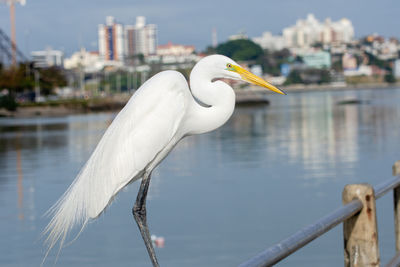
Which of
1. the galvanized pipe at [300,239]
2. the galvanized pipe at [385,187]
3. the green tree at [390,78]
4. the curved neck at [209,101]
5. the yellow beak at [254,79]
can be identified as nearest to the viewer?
the galvanized pipe at [300,239]

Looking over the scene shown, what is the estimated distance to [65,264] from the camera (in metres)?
7.04

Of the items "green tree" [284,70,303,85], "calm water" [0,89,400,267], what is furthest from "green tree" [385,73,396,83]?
"calm water" [0,89,400,267]

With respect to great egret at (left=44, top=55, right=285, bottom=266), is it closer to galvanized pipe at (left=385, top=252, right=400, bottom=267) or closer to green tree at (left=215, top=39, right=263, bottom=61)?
galvanized pipe at (left=385, top=252, right=400, bottom=267)

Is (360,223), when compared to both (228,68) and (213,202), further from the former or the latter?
(213,202)

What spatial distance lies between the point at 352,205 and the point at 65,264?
4.97 m

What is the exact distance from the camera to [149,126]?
119 inches

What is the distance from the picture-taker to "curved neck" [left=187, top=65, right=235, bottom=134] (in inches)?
118

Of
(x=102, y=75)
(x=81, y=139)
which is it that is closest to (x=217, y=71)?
(x=81, y=139)

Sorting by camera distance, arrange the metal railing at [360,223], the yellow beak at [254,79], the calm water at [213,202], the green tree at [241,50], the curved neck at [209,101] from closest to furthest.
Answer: the metal railing at [360,223]
the yellow beak at [254,79]
the curved neck at [209,101]
the calm water at [213,202]
the green tree at [241,50]

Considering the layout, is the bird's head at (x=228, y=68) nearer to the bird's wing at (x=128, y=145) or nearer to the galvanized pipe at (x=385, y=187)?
the bird's wing at (x=128, y=145)

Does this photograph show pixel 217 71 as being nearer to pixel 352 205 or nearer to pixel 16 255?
pixel 352 205

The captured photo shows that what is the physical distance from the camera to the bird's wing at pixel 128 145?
2.97m

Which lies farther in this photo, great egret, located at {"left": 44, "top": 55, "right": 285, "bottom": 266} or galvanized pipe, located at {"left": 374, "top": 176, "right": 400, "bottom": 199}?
great egret, located at {"left": 44, "top": 55, "right": 285, "bottom": 266}

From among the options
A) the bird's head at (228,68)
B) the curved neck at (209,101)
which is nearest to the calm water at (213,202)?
the curved neck at (209,101)
